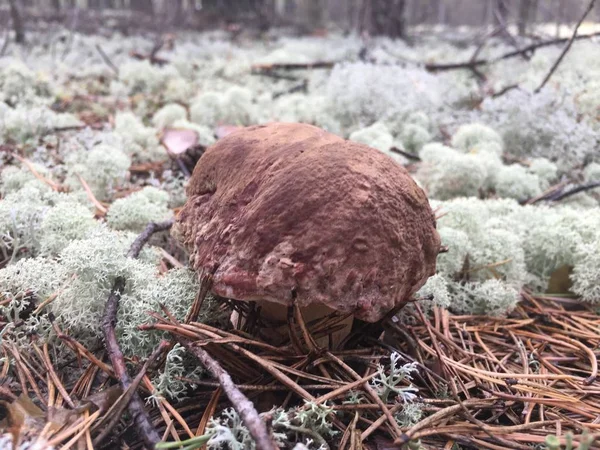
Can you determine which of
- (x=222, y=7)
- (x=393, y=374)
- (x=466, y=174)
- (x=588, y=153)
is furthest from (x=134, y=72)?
(x=222, y=7)

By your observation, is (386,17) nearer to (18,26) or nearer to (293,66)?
(293,66)

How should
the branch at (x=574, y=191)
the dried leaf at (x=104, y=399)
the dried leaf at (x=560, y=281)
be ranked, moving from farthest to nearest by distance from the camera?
the branch at (x=574, y=191) < the dried leaf at (x=560, y=281) < the dried leaf at (x=104, y=399)

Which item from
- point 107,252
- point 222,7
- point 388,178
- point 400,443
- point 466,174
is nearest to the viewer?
point 400,443

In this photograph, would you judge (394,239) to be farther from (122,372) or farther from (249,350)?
(122,372)

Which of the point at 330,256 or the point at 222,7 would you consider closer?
the point at 330,256

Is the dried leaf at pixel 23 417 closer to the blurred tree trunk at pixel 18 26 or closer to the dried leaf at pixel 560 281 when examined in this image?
the dried leaf at pixel 560 281

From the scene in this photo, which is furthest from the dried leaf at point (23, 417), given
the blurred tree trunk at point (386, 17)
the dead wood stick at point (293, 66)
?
the blurred tree trunk at point (386, 17)
